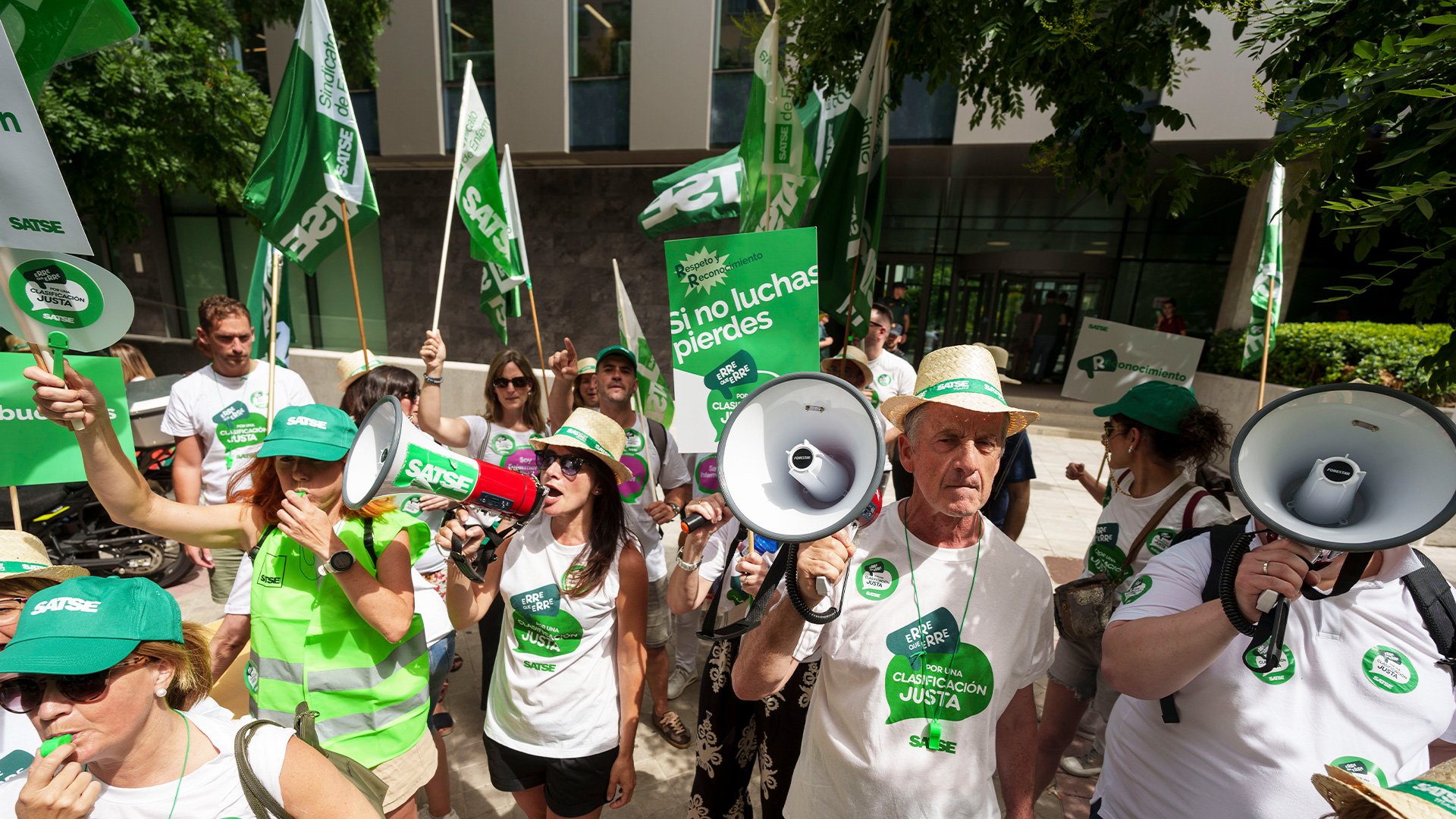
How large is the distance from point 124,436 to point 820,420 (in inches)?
97.7

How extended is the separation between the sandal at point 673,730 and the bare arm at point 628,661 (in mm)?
1124

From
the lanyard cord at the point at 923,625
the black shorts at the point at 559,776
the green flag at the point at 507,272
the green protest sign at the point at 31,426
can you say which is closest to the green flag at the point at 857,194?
the lanyard cord at the point at 923,625

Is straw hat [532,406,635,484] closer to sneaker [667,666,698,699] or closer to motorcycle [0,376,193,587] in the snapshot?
sneaker [667,666,698,699]

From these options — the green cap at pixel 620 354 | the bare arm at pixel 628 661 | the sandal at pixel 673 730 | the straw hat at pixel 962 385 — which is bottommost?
the sandal at pixel 673 730

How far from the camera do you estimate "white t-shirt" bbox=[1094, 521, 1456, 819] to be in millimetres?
1395

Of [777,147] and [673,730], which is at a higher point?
[777,147]

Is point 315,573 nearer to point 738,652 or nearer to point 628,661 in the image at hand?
point 628,661

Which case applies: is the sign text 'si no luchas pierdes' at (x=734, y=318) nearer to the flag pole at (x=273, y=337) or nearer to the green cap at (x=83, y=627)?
the green cap at (x=83, y=627)

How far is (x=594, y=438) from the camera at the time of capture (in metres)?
2.25

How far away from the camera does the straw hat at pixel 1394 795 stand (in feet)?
2.91

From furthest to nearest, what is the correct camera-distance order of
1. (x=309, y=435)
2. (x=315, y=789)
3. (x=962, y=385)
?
(x=309, y=435), (x=962, y=385), (x=315, y=789)

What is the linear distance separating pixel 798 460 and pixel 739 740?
1.47 metres

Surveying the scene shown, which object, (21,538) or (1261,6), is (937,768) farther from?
(1261,6)

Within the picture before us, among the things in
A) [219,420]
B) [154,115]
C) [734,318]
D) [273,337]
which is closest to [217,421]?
[219,420]
